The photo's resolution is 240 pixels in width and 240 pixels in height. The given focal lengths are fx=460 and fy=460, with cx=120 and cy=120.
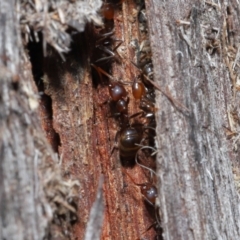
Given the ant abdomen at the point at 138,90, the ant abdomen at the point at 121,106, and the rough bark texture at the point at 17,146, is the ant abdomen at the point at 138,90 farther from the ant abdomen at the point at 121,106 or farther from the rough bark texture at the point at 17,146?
the rough bark texture at the point at 17,146

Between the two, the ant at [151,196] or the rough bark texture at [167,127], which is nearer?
the rough bark texture at [167,127]

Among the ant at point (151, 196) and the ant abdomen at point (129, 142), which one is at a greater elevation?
the ant abdomen at point (129, 142)

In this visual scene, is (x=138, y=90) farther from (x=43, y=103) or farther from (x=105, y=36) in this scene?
(x=43, y=103)

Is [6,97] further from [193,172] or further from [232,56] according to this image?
[232,56]

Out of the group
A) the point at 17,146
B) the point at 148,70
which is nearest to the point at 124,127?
the point at 148,70

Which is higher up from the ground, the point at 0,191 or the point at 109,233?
the point at 0,191

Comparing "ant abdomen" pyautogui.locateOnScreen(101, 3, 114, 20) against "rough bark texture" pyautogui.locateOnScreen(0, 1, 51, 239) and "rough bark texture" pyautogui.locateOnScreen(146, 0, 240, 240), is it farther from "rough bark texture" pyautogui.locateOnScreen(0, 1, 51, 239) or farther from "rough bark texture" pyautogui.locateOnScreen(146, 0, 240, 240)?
"rough bark texture" pyautogui.locateOnScreen(0, 1, 51, 239)

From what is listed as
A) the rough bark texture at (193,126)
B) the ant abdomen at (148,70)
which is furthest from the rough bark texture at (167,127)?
the ant abdomen at (148,70)

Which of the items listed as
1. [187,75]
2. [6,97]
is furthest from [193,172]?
[6,97]

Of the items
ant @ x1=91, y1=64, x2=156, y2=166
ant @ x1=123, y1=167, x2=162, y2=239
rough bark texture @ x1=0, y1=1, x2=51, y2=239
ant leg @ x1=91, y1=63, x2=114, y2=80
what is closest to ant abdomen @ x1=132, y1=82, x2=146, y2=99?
ant @ x1=91, y1=64, x2=156, y2=166
